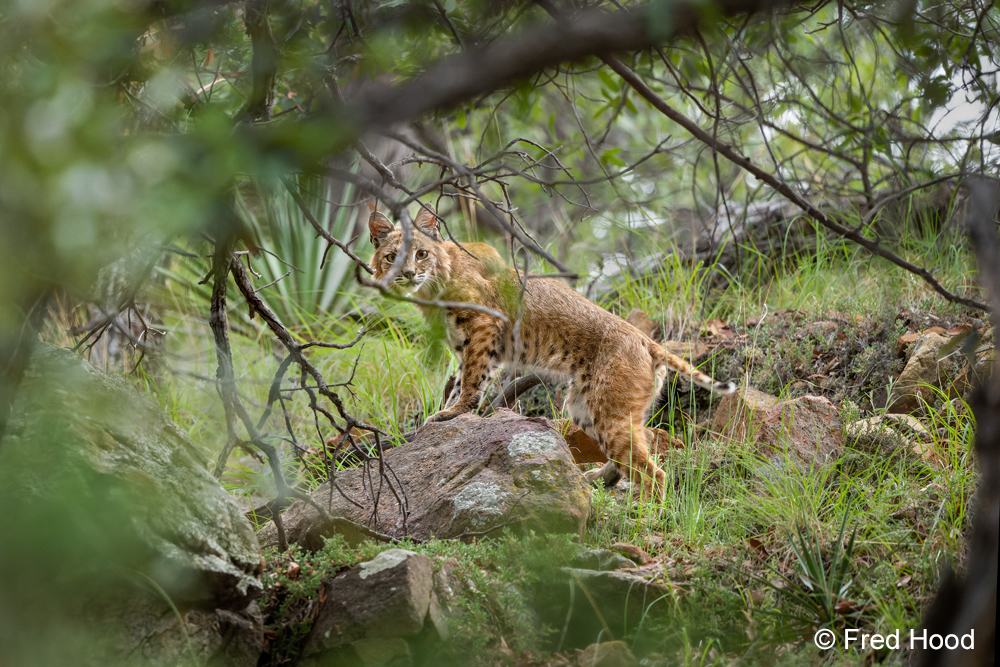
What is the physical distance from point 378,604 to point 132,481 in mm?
881

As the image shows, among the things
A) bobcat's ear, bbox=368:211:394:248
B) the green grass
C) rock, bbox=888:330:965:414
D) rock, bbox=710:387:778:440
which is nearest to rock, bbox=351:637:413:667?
the green grass

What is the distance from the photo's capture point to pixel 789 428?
3773mm

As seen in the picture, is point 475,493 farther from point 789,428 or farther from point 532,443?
point 789,428

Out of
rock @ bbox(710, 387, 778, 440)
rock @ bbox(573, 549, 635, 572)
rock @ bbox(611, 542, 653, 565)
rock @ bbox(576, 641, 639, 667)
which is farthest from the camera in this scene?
rock @ bbox(710, 387, 778, 440)

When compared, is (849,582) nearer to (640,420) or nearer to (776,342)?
(640,420)

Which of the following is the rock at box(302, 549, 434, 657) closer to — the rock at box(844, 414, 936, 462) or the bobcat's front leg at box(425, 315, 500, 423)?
the bobcat's front leg at box(425, 315, 500, 423)

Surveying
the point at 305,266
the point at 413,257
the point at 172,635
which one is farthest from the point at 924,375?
the point at 305,266

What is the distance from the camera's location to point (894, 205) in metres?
6.20

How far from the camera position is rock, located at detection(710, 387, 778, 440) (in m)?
4.03

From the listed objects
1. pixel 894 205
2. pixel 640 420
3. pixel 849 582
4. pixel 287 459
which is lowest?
pixel 849 582

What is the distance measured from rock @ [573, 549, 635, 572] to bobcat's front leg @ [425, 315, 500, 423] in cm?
178

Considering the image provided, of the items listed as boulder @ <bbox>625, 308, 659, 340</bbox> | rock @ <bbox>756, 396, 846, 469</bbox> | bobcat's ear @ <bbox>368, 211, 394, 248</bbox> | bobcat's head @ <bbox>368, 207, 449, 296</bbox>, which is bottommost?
rock @ <bbox>756, 396, 846, 469</bbox>

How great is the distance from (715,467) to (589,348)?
46.3 inches

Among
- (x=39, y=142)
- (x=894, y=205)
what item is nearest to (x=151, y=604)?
(x=39, y=142)
